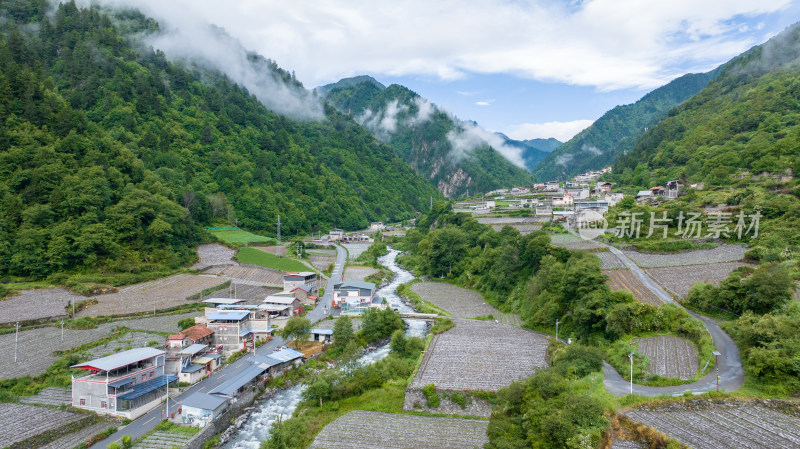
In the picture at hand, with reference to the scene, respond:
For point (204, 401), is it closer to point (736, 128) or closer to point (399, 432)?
point (399, 432)

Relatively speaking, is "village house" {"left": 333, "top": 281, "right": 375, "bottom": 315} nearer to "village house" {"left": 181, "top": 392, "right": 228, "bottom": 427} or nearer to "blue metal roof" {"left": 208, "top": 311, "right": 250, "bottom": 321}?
"blue metal roof" {"left": 208, "top": 311, "right": 250, "bottom": 321}

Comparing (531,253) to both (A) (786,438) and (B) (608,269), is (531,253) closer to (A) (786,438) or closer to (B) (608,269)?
(B) (608,269)

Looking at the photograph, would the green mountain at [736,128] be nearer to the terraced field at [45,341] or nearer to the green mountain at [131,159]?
the terraced field at [45,341]

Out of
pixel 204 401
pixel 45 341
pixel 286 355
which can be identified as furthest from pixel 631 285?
pixel 45 341

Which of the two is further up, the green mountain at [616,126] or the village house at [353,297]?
the green mountain at [616,126]

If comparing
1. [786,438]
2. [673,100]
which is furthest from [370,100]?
[786,438]

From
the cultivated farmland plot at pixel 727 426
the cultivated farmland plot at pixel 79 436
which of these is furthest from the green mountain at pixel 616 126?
the cultivated farmland plot at pixel 79 436

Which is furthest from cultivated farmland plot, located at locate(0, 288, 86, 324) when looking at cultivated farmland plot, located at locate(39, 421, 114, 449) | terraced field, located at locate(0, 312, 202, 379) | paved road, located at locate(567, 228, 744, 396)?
paved road, located at locate(567, 228, 744, 396)
